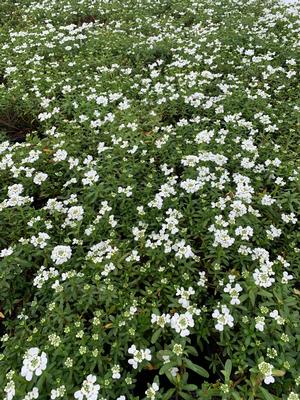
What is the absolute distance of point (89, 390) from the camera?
7.91ft

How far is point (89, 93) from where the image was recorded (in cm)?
546

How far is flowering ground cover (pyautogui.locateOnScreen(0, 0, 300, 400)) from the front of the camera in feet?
8.75

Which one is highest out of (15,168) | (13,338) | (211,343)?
(15,168)

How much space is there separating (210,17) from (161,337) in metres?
6.80

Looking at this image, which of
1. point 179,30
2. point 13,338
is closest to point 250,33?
point 179,30

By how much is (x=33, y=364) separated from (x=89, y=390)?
1.32 feet

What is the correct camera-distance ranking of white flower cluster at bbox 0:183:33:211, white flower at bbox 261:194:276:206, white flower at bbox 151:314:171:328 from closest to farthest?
1. white flower at bbox 151:314:171:328
2. white flower at bbox 261:194:276:206
3. white flower cluster at bbox 0:183:33:211

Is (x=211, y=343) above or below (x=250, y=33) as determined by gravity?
below

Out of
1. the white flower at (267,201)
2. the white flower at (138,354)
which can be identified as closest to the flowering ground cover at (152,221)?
the white flower at (138,354)

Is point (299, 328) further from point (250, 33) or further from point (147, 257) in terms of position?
point (250, 33)

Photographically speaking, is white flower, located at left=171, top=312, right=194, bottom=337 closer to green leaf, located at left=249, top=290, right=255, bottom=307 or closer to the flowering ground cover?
the flowering ground cover

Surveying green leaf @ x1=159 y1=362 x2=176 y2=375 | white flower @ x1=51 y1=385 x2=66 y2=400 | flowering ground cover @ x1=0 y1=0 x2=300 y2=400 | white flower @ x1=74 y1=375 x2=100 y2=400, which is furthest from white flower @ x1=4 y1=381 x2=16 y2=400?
green leaf @ x1=159 y1=362 x2=176 y2=375

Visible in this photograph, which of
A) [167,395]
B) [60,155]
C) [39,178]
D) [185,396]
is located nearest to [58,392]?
[167,395]

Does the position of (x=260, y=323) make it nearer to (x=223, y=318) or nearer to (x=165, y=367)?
(x=223, y=318)
